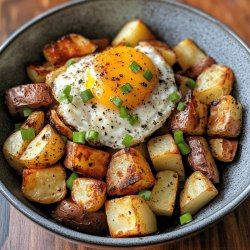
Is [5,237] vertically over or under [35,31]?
under

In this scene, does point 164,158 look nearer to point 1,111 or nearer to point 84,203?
point 84,203

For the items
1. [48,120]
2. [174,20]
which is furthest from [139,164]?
[174,20]

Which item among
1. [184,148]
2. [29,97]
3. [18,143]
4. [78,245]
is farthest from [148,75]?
[78,245]

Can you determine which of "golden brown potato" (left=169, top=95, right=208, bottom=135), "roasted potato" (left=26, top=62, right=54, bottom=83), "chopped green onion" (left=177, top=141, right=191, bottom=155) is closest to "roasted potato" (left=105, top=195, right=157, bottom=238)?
"chopped green onion" (left=177, top=141, right=191, bottom=155)

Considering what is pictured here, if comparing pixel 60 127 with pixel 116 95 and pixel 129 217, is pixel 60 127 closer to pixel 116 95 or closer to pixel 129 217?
pixel 116 95

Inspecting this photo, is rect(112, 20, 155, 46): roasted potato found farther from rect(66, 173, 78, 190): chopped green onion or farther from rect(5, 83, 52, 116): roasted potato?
rect(66, 173, 78, 190): chopped green onion

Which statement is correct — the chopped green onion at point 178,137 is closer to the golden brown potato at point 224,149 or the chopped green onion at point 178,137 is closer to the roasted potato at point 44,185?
the golden brown potato at point 224,149
